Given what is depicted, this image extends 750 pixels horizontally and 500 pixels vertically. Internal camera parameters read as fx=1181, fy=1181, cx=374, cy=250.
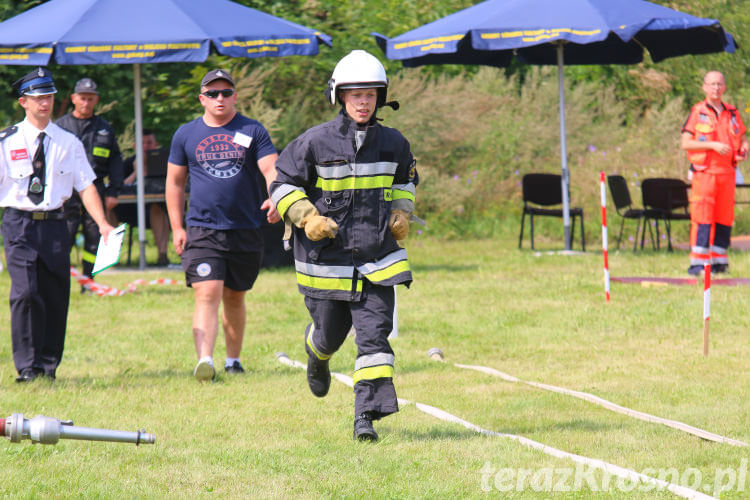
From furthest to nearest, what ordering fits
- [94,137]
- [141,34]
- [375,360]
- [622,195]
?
[622,195], [141,34], [94,137], [375,360]

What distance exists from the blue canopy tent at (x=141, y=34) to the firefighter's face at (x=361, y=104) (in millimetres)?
7577

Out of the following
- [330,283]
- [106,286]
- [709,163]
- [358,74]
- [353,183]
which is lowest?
[106,286]

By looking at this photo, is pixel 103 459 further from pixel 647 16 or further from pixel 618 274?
pixel 647 16

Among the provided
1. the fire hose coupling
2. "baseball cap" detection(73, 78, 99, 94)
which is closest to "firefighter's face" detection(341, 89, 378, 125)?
the fire hose coupling

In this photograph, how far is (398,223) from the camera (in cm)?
605

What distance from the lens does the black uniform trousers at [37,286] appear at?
304 inches

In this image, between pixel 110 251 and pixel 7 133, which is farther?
pixel 7 133

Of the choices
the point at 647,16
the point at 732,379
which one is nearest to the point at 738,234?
the point at 647,16

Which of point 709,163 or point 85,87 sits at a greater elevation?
point 85,87

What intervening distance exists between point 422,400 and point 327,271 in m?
1.52

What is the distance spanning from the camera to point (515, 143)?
20234 mm

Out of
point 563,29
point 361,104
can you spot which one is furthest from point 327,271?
point 563,29

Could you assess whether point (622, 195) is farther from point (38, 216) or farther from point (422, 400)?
point (38, 216)

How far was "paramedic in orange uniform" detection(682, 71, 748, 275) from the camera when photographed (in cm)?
1293
